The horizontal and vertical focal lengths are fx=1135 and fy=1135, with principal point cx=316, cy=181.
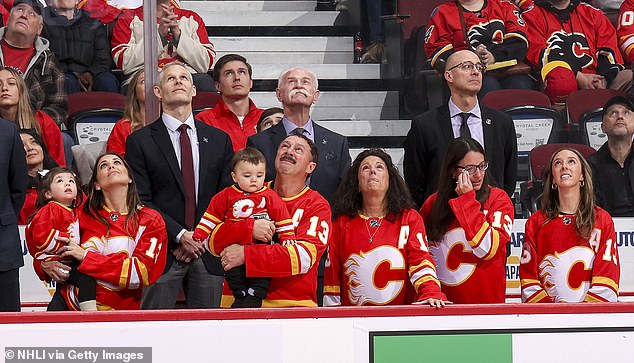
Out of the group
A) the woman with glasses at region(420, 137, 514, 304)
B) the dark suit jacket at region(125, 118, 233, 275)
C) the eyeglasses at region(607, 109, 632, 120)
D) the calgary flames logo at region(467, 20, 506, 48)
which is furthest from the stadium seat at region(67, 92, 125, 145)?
the eyeglasses at region(607, 109, 632, 120)

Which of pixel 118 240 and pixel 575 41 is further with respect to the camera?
pixel 575 41

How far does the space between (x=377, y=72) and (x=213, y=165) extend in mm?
1610

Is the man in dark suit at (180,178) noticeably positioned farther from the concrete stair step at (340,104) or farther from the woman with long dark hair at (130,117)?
the concrete stair step at (340,104)

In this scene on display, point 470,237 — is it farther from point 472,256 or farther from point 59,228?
point 59,228

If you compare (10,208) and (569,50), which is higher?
(569,50)

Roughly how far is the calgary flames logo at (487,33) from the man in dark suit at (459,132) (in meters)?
0.59

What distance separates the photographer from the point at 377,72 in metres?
6.11

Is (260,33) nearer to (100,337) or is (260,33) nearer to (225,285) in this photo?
(225,285)

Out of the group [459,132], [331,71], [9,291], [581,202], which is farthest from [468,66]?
[9,291]

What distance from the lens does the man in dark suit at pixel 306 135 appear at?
189 inches

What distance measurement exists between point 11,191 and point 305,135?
49.4 inches


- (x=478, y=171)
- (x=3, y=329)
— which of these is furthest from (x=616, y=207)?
(x=3, y=329)

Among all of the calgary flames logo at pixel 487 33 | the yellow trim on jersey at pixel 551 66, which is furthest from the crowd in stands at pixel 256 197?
the yellow trim on jersey at pixel 551 66

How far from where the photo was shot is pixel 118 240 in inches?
171
